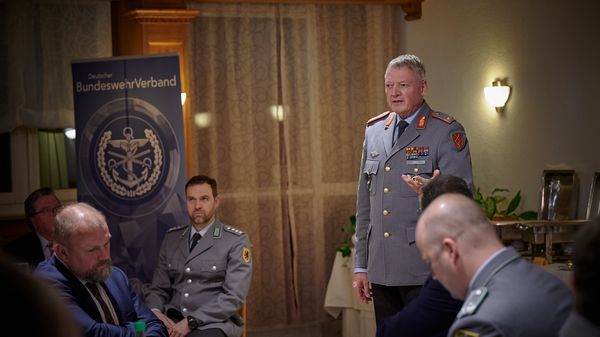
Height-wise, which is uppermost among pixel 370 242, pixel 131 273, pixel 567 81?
pixel 567 81

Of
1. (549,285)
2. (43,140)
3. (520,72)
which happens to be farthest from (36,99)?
(549,285)

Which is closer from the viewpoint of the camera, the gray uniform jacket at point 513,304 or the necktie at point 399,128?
the gray uniform jacket at point 513,304

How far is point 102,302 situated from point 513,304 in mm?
1732

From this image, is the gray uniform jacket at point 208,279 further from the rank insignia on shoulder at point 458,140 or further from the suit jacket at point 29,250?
the rank insignia on shoulder at point 458,140

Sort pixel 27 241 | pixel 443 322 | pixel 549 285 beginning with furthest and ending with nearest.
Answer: pixel 27 241, pixel 443 322, pixel 549 285

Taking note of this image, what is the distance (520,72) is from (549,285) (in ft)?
12.0

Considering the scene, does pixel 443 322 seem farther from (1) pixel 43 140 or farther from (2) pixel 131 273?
(1) pixel 43 140

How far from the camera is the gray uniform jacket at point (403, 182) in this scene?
3.12 metres

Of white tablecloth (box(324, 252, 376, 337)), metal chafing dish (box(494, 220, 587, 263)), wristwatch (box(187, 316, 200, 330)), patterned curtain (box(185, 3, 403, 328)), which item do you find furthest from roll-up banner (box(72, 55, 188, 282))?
metal chafing dish (box(494, 220, 587, 263))

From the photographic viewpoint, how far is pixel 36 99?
6.29m

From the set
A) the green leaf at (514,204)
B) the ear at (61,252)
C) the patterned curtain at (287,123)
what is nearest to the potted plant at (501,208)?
the green leaf at (514,204)

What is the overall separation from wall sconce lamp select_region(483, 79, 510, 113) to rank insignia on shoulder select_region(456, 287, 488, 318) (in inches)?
148

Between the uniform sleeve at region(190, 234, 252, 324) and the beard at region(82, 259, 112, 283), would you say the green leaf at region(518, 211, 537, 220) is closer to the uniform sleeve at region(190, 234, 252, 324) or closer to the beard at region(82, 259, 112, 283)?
the uniform sleeve at region(190, 234, 252, 324)

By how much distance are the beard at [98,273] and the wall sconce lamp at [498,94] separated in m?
3.26
